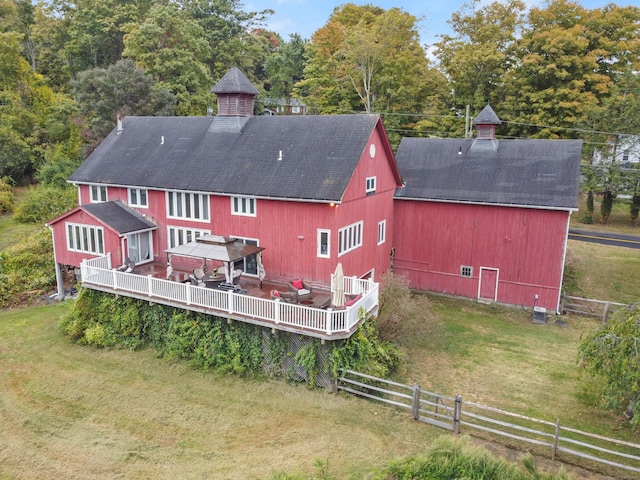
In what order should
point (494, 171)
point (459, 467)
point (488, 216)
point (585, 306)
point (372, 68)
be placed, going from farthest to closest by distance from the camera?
point (372, 68) < point (494, 171) < point (488, 216) < point (585, 306) < point (459, 467)

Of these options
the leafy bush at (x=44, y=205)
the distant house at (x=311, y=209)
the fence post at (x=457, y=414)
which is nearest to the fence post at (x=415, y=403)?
the fence post at (x=457, y=414)

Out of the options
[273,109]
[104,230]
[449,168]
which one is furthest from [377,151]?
[273,109]

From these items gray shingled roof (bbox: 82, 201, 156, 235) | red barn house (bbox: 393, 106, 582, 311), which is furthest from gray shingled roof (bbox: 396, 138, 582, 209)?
gray shingled roof (bbox: 82, 201, 156, 235)

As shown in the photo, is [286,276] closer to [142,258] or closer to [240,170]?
[240,170]

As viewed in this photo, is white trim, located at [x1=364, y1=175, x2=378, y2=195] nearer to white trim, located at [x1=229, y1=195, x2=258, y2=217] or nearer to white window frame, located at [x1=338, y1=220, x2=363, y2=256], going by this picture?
white window frame, located at [x1=338, y1=220, x2=363, y2=256]

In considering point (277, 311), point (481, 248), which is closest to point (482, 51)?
point (481, 248)

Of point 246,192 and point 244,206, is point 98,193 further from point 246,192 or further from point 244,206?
point 246,192
